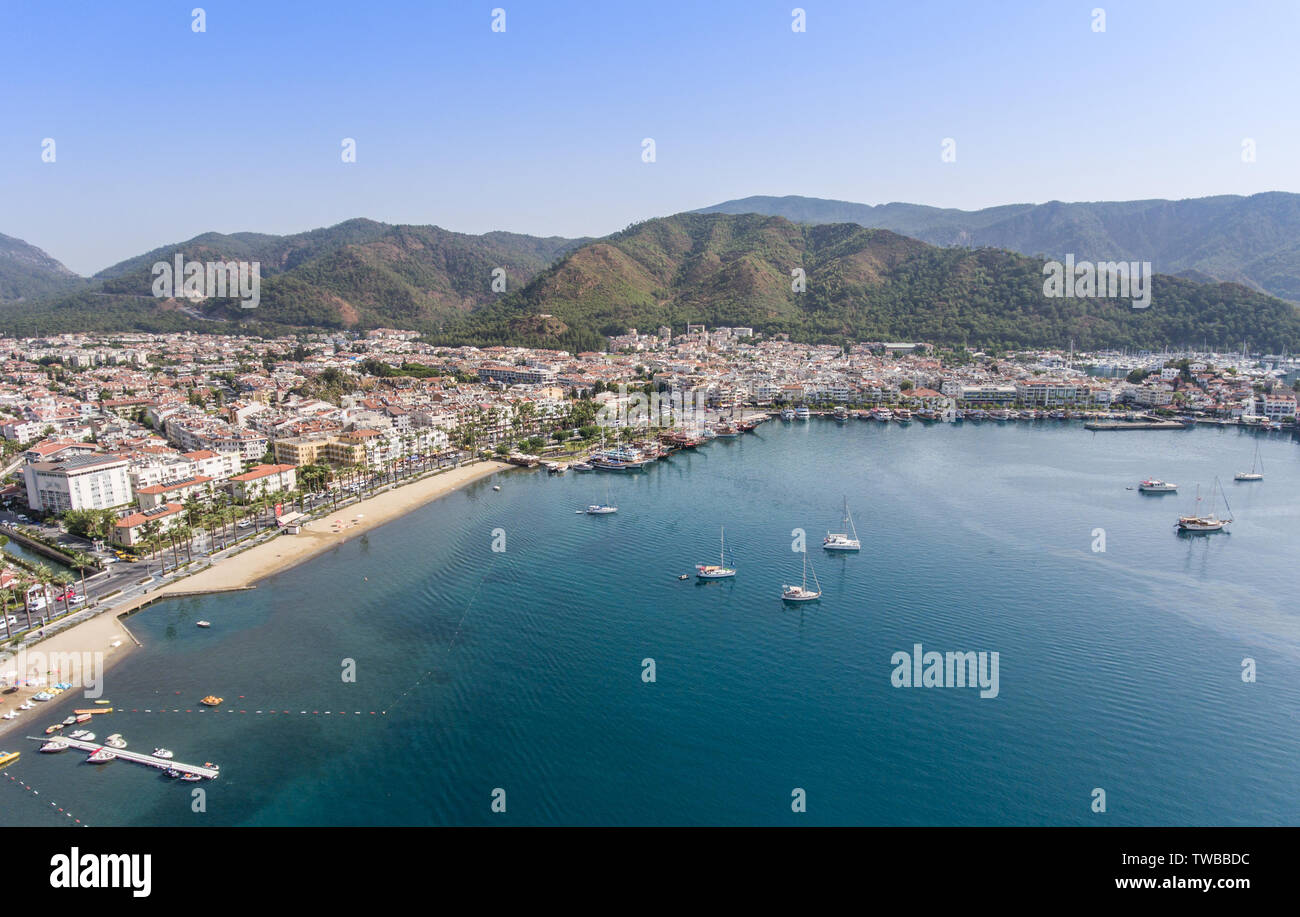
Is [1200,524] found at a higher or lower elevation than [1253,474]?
lower

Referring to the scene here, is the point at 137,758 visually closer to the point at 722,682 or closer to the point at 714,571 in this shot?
the point at 722,682

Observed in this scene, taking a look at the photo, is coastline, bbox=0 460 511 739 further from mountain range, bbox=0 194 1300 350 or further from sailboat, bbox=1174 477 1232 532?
sailboat, bbox=1174 477 1232 532

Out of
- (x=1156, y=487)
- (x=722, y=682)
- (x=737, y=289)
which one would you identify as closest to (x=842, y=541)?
(x=722, y=682)

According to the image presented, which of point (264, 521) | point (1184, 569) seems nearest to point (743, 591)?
point (1184, 569)

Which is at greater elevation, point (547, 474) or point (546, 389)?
point (546, 389)

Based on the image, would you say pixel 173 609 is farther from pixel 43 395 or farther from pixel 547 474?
pixel 43 395

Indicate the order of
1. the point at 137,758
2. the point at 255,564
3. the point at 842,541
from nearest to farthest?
the point at 137,758, the point at 255,564, the point at 842,541

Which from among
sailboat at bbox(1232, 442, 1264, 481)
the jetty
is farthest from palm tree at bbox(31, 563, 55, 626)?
sailboat at bbox(1232, 442, 1264, 481)
